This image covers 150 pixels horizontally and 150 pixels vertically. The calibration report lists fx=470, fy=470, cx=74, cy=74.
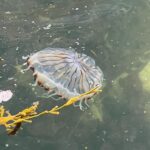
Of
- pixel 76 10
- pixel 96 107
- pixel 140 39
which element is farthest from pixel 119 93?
pixel 76 10

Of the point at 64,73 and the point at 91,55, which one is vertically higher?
the point at 64,73

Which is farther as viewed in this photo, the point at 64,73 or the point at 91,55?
the point at 91,55

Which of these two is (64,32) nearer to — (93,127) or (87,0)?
(87,0)
